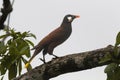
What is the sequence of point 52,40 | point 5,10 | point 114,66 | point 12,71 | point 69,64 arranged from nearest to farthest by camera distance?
point 5,10 < point 114,66 < point 69,64 < point 12,71 < point 52,40

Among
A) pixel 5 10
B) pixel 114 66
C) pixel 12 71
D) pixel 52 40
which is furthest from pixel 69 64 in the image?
pixel 5 10

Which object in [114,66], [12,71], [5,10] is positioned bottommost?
[12,71]

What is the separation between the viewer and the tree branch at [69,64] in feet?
9.05

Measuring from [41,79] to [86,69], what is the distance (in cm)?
48

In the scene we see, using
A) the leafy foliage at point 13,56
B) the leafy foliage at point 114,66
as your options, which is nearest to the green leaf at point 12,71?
the leafy foliage at point 13,56

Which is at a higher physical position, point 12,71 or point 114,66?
point 114,66

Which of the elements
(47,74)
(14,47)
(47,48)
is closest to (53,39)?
(47,48)

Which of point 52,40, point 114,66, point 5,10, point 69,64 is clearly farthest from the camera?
point 52,40

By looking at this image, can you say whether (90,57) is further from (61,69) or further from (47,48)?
(47,48)

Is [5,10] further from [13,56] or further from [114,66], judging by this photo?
[13,56]

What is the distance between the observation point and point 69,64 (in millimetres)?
2900

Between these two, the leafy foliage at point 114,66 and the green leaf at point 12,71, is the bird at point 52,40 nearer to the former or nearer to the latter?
the green leaf at point 12,71

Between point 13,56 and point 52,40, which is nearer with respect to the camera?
point 13,56

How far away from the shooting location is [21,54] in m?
3.28
